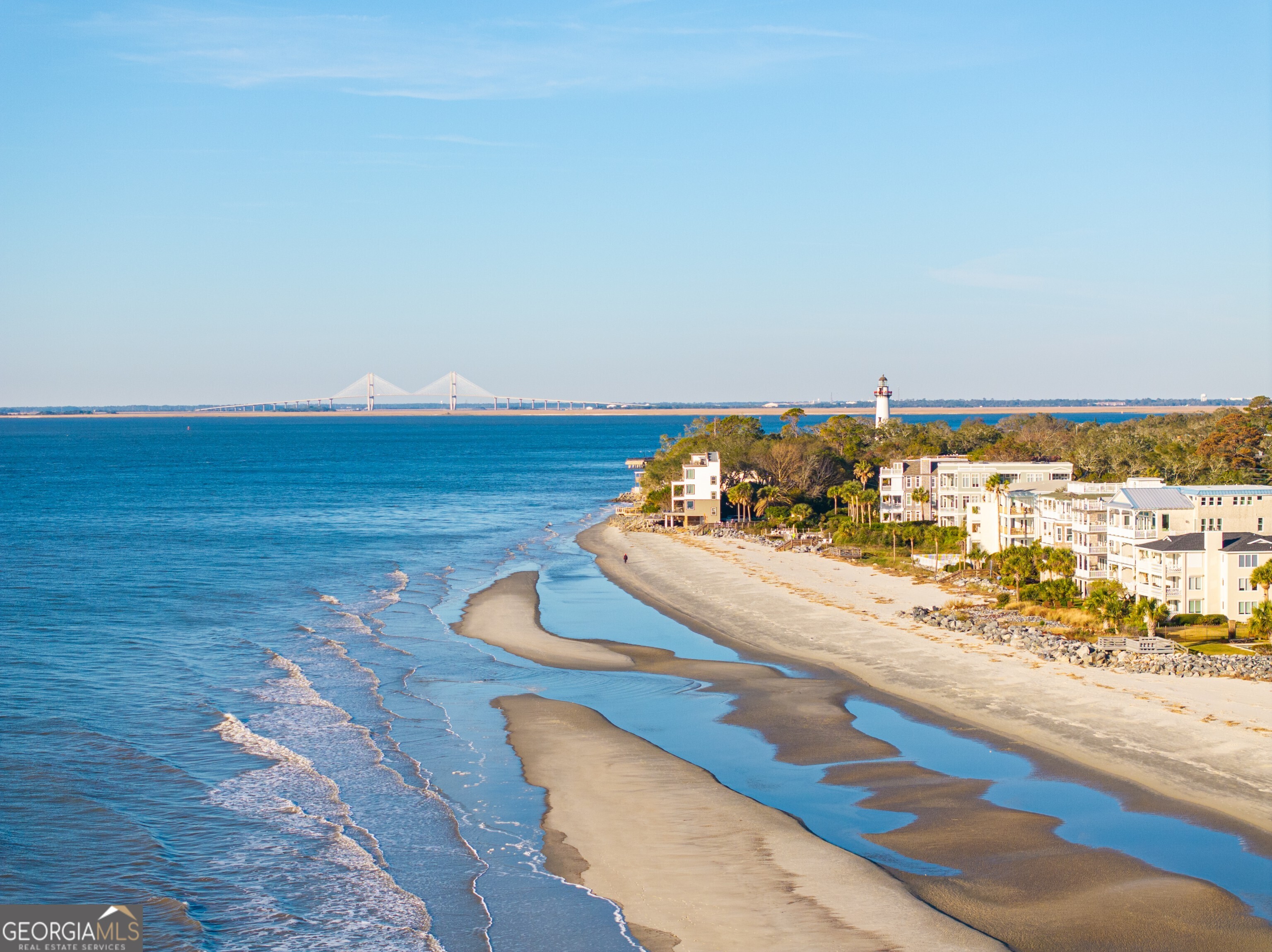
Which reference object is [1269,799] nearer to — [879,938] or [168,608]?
[879,938]

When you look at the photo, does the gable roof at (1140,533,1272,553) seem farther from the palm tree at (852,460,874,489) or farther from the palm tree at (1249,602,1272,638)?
the palm tree at (852,460,874,489)

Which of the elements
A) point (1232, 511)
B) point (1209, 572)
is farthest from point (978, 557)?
point (1209, 572)

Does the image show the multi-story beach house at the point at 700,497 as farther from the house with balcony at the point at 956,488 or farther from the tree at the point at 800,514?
the house with balcony at the point at 956,488

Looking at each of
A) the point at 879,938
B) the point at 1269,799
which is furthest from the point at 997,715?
the point at 879,938

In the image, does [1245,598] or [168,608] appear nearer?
[1245,598]

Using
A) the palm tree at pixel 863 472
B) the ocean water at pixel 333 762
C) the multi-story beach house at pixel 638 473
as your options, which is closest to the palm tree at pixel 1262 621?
the ocean water at pixel 333 762

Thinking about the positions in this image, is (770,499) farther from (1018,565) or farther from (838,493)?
(1018,565)
